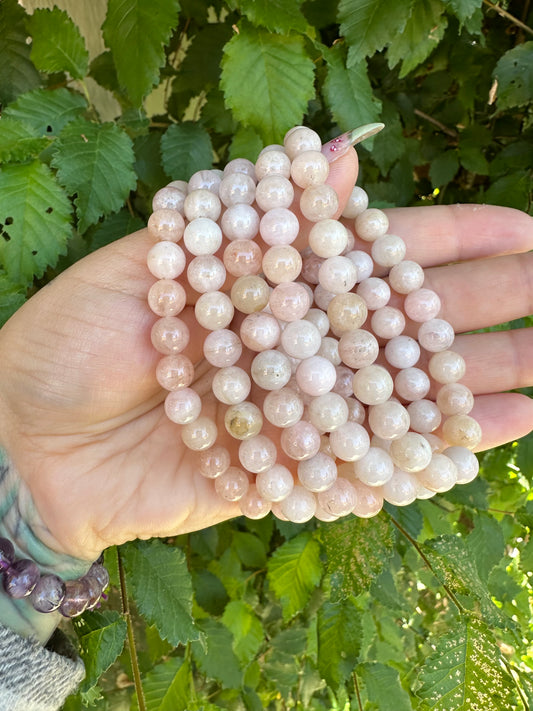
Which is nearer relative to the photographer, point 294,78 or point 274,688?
point 294,78

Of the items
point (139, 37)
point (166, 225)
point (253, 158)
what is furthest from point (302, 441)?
point (139, 37)

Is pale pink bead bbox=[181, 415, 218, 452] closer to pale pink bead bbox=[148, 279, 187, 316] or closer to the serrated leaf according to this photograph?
pale pink bead bbox=[148, 279, 187, 316]

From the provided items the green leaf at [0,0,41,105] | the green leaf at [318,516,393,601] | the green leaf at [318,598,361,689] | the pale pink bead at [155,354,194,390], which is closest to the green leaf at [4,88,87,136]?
the green leaf at [0,0,41,105]

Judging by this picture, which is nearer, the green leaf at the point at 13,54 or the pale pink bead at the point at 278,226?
the pale pink bead at the point at 278,226

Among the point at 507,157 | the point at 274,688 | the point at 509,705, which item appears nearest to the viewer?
the point at 509,705

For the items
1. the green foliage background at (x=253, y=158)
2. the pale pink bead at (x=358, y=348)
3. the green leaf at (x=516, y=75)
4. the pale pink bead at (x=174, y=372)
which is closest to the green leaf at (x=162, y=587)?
the green foliage background at (x=253, y=158)

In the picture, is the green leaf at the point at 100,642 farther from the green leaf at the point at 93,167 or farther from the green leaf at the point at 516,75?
the green leaf at the point at 516,75

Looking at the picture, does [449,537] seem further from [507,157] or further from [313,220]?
[507,157]

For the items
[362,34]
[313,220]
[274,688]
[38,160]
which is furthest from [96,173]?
[274,688]
